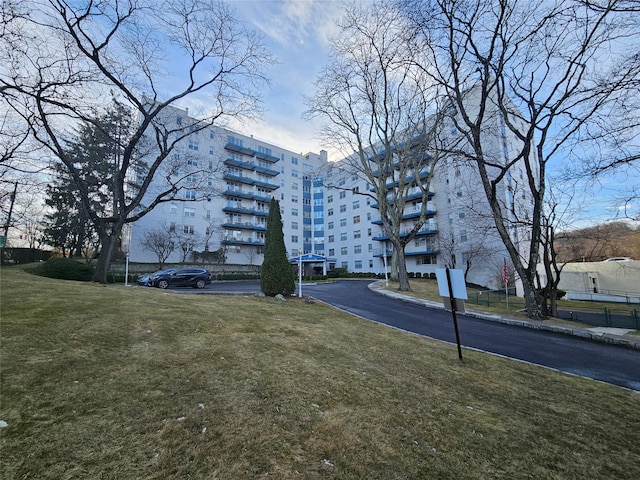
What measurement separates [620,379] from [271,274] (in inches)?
424

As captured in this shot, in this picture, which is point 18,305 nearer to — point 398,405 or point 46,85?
point 398,405

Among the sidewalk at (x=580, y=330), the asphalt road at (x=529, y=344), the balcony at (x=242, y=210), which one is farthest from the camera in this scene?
the balcony at (x=242, y=210)

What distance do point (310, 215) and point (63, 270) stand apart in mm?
40692

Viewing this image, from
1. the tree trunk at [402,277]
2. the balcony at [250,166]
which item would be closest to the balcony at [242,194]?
the balcony at [250,166]

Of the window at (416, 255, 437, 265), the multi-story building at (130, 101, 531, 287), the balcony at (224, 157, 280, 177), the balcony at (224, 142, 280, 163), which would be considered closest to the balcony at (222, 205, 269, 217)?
the multi-story building at (130, 101, 531, 287)

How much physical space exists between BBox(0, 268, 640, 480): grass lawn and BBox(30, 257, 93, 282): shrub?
508 inches

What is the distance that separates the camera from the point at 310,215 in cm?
5400

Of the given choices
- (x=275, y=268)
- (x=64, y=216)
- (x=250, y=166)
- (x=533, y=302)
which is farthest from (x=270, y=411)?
(x=250, y=166)

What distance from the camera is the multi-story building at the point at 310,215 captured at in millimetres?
30375

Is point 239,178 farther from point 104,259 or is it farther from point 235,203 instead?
point 104,259

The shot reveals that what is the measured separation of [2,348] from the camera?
3576mm

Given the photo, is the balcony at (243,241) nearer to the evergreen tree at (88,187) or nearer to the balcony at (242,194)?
the balcony at (242,194)

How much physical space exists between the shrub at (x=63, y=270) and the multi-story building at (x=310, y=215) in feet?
39.7

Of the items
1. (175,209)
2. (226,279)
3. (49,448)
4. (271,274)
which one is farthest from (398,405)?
(175,209)
